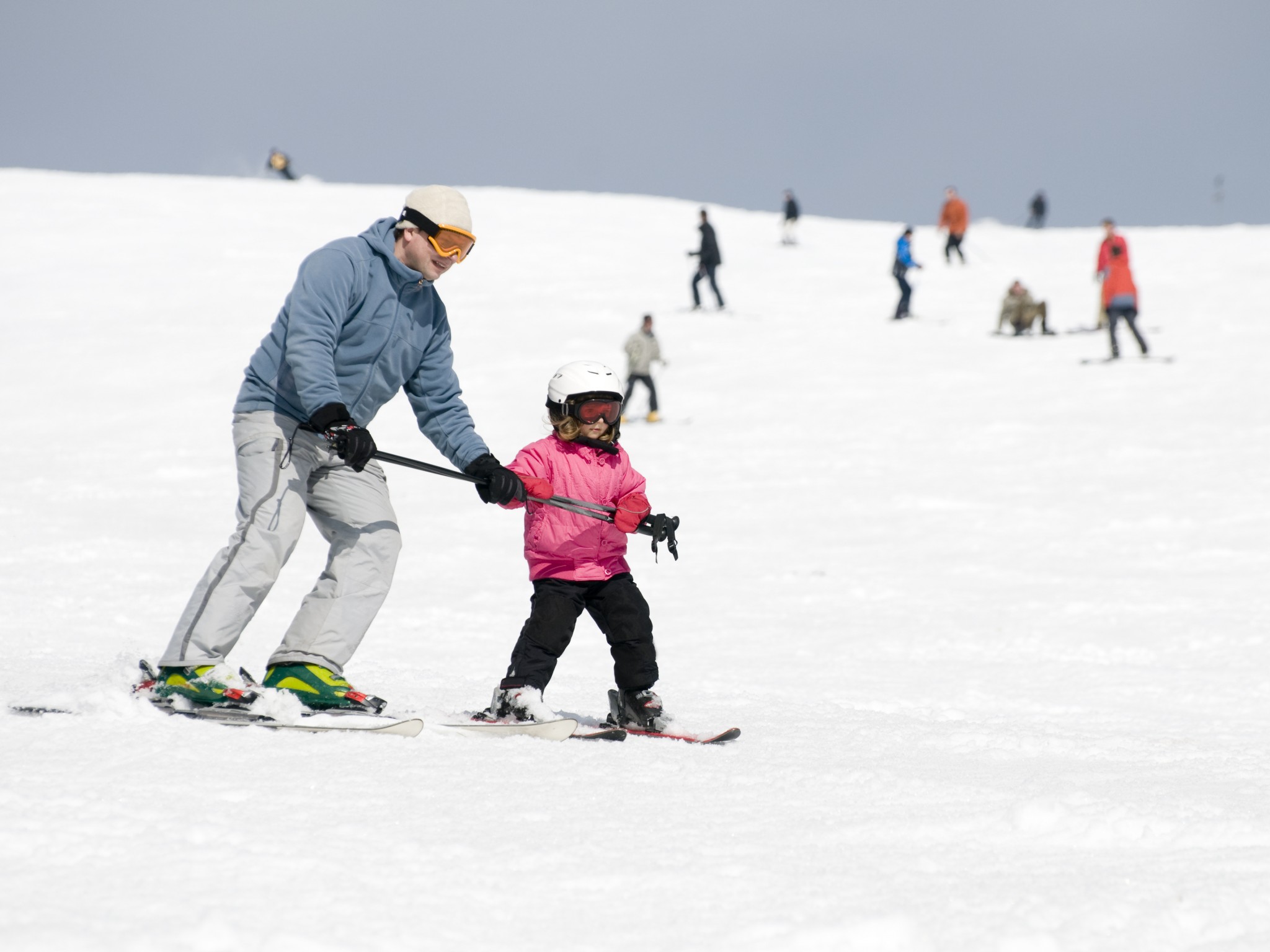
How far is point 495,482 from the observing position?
408 cm

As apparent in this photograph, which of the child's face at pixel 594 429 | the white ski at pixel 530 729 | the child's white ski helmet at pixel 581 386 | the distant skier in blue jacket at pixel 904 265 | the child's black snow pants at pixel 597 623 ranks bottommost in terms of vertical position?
the white ski at pixel 530 729

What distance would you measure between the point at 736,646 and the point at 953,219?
63.6 feet

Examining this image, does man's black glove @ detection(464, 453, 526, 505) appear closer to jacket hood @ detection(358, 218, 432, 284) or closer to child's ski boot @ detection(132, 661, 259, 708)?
jacket hood @ detection(358, 218, 432, 284)

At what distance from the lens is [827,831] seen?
2.95 meters

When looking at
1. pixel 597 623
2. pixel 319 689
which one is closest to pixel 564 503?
pixel 597 623

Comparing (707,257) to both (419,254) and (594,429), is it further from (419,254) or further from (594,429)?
(419,254)

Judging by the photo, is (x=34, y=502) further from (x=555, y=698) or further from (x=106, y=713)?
(x=106, y=713)

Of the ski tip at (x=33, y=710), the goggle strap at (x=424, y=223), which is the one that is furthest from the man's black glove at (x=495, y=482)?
the ski tip at (x=33, y=710)

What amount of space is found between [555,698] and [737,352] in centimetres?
1348

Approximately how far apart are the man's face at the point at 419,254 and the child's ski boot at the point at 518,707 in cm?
146

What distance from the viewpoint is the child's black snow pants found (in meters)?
4.21

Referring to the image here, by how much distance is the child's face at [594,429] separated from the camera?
14.5 ft

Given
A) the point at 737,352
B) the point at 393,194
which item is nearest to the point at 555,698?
the point at 737,352

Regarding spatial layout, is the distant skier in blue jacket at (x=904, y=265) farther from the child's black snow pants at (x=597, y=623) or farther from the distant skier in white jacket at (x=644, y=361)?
the child's black snow pants at (x=597, y=623)
